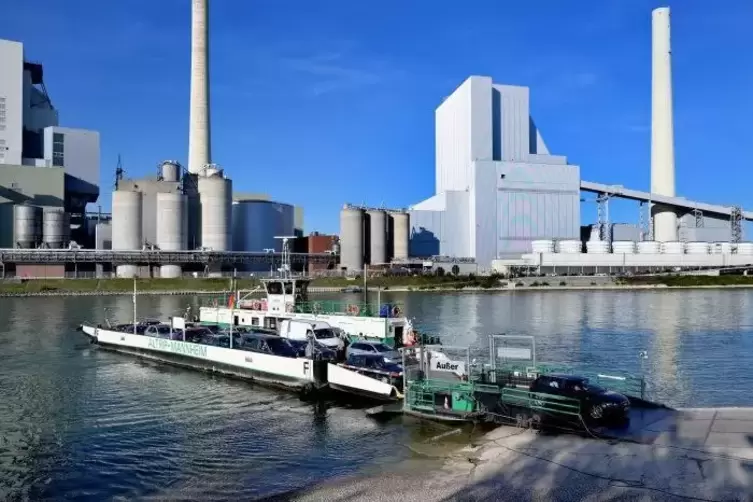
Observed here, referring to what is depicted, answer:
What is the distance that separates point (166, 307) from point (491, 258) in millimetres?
86857

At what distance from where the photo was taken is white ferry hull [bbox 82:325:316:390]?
31484 mm

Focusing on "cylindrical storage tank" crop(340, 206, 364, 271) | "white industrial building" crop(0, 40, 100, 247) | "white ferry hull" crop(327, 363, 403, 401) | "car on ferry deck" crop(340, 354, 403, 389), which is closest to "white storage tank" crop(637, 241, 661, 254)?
"cylindrical storage tank" crop(340, 206, 364, 271)

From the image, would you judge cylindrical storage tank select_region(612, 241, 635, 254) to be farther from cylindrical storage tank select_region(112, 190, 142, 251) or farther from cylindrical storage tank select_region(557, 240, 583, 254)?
cylindrical storage tank select_region(112, 190, 142, 251)

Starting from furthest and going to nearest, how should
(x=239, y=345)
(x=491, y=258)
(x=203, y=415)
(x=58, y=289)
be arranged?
1. (x=491, y=258)
2. (x=58, y=289)
3. (x=239, y=345)
4. (x=203, y=415)

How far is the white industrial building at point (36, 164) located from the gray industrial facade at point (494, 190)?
78.2 meters

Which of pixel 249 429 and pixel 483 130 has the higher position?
pixel 483 130

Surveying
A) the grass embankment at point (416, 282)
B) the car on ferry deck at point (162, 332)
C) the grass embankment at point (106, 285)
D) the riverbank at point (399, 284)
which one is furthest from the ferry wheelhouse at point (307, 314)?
the grass embankment at point (416, 282)

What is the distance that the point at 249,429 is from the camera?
25.1m

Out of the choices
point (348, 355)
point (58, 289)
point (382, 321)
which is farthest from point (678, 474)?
point (58, 289)

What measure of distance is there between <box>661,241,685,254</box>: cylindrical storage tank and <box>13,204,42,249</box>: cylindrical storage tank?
448 ft

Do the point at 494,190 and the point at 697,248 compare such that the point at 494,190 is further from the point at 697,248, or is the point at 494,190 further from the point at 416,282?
the point at 697,248

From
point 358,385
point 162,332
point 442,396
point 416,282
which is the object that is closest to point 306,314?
point 162,332

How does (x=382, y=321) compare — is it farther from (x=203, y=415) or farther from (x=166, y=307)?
(x=166, y=307)

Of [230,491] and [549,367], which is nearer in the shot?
[230,491]
